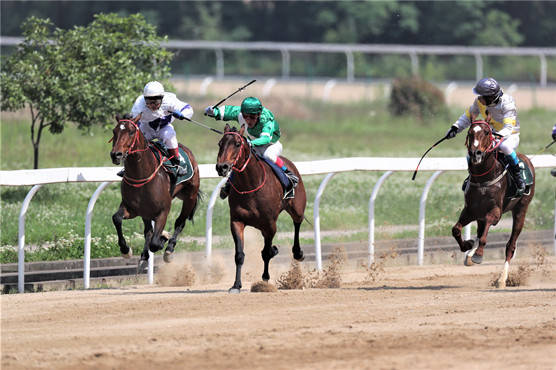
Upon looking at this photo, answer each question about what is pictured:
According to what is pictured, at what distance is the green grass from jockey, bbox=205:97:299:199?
101 inches

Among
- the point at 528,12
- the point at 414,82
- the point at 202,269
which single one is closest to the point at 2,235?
the point at 202,269

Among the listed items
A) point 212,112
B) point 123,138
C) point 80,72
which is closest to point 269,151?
point 212,112

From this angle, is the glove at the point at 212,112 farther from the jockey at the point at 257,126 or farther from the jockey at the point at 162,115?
the jockey at the point at 162,115

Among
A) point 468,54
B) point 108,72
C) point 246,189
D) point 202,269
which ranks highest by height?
point 468,54

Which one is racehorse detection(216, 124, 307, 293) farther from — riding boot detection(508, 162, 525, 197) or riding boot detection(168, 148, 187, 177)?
riding boot detection(508, 162, 525, 197)

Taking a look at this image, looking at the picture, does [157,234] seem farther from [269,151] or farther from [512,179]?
[512,179]

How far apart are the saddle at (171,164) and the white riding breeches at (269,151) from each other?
0.94 meters

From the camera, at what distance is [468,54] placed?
115 feet

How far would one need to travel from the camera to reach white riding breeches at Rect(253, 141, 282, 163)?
10.9 m

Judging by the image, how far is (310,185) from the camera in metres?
19.2

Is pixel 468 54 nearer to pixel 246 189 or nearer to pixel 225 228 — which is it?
pixel 225 228

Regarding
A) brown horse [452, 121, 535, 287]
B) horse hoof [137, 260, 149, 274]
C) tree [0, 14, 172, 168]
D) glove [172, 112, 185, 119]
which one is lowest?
horse hoof [137, 260, 149, 274]

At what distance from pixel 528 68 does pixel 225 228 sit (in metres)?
23.6

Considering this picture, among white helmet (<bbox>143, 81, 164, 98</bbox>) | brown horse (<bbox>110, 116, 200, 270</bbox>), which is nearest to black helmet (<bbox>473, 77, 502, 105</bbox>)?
white helmet (<bbox>143, 81, 164, 98</bbox>)
